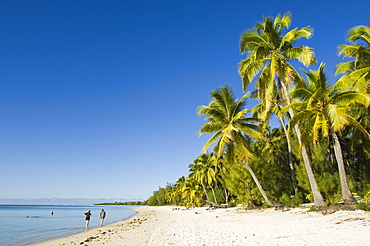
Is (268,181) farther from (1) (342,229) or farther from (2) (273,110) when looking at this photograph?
(1) (342,229)

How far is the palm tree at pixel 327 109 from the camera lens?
11.5 m

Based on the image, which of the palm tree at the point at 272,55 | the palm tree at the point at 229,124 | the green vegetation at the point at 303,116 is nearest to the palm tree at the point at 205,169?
the green vegetation at the point at 303,116

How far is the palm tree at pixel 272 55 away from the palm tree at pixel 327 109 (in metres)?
1.14

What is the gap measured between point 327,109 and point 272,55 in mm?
4704

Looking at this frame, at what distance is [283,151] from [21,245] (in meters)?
23.8

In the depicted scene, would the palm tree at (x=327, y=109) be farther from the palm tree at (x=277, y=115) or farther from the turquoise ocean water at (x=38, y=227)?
the turquoise ocean water at (x=38, y=227)

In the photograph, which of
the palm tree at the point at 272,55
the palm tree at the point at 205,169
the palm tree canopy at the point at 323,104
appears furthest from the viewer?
the palm tree at the point at 205,169

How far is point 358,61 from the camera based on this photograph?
13070 millimetres

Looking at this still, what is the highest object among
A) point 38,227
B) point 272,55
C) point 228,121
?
point 272,55

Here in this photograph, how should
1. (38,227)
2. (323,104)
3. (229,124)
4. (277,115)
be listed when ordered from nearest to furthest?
1. (323,104)
2. (229,124)
3. (277,115)
4. (38,227)

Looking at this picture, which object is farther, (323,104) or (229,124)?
(229,124)

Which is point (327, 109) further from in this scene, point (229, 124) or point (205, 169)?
point (205, 169)

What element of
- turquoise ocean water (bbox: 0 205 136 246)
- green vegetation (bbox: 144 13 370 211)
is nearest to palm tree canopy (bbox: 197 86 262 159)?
green vegetation (bbox: 144 13 370 211)

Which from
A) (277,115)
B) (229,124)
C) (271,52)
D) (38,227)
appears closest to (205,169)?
(277,115)
